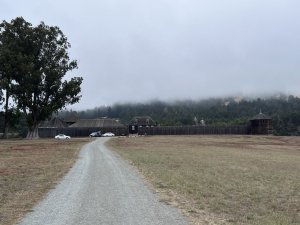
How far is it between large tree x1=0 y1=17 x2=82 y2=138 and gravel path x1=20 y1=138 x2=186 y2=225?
6889 centimetres

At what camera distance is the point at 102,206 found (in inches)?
571

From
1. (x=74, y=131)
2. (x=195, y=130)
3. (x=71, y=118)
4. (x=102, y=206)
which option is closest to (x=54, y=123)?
(x=71, y=118)

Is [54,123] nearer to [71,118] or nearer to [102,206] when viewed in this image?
[71,118]

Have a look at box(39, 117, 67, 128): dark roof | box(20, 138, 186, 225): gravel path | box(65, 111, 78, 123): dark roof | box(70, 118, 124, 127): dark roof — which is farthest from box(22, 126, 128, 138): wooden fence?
box(20, 138, 186, 225): gravel path

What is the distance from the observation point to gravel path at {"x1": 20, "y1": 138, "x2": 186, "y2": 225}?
12250 millimetres

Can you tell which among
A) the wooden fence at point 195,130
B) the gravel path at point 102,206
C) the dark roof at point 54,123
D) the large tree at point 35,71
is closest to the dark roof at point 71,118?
the dark roof at point 54,123

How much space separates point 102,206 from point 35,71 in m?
76.0

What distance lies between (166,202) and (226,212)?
2.15 metres

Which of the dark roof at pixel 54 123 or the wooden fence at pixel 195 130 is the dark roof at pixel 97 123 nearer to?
the dark roof at pixel 54 123

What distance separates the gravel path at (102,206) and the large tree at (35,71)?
226ft

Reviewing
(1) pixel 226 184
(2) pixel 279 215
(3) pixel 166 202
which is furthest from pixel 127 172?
(2) pixel 279 215

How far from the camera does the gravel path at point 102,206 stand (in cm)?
1225

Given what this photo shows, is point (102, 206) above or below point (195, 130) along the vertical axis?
below

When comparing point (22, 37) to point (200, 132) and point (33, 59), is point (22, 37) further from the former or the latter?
point (200, 132)
